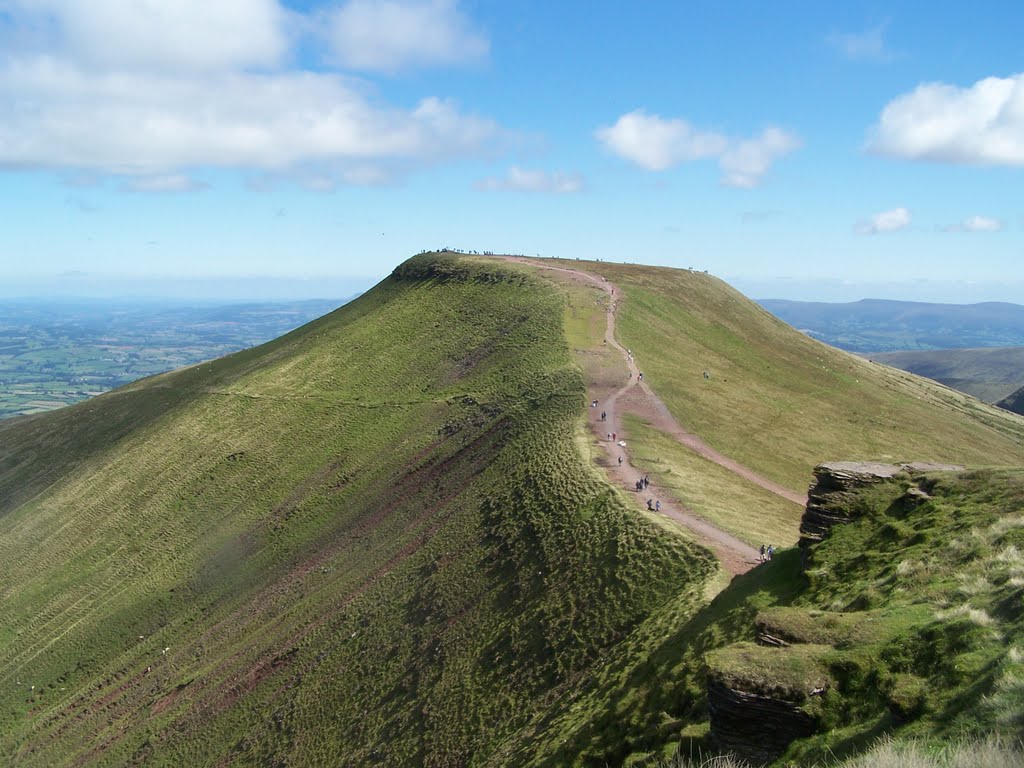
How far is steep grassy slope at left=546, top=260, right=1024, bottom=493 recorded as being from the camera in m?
65.9

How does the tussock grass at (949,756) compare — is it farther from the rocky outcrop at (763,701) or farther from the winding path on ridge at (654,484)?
the winding path on ridge at (654,484)

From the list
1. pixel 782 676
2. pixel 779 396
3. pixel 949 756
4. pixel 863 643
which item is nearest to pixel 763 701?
pixel 782 676

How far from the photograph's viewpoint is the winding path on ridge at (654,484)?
3700 cm

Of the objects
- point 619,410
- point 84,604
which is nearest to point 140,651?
point 84,604

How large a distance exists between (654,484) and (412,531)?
20693mm

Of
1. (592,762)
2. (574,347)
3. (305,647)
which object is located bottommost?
(305,647)

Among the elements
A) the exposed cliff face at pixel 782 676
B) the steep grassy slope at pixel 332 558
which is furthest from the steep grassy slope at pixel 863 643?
the steep grassy slope at pixel 332 558

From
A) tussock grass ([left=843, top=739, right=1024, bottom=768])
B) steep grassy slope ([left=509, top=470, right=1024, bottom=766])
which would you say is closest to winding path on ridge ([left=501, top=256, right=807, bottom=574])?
steep grassy slope ([left=509, top=470, right=1024, bottom=766])

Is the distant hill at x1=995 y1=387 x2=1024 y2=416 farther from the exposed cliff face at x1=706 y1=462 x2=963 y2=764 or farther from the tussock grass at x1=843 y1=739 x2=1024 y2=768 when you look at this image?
the tussock grass at x1=843 y1=739 x2=1024 y2=768

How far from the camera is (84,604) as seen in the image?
2584 inches

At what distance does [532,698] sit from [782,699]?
17.8 metres

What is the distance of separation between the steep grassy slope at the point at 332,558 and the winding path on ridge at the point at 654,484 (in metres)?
2.06

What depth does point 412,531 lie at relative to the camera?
180 feet

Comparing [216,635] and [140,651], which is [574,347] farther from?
[140,651]
